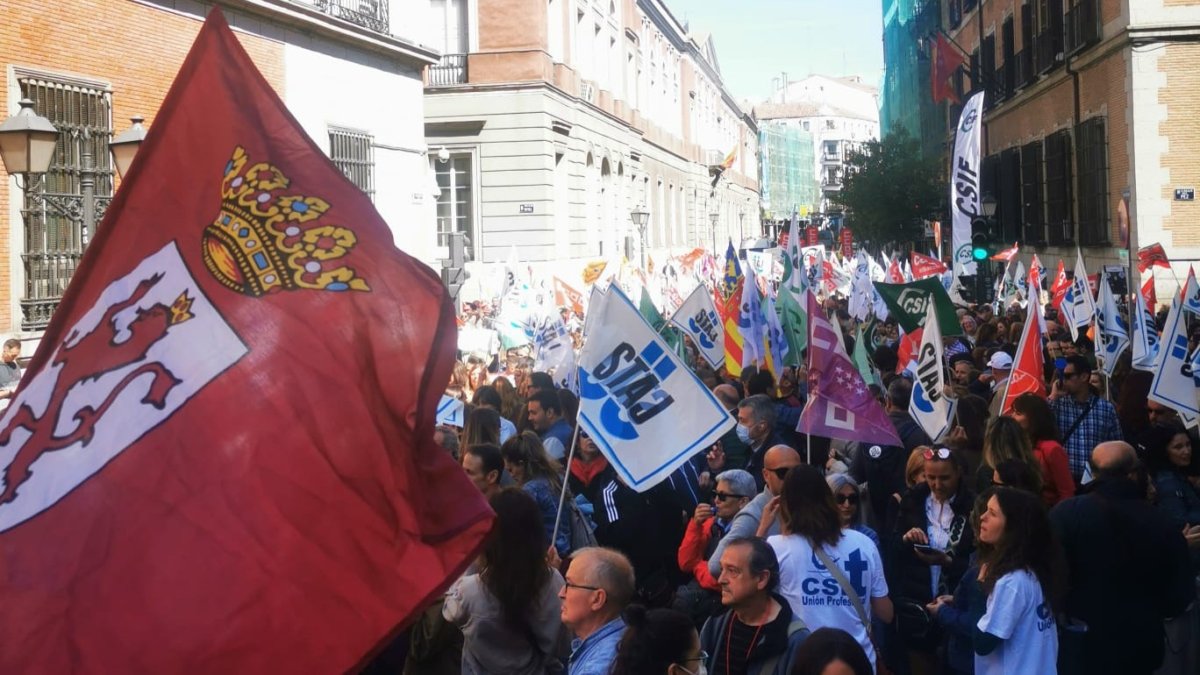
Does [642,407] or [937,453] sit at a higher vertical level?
[642,407]

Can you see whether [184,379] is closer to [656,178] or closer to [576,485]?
[576,485]

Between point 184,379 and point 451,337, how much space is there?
67 cm

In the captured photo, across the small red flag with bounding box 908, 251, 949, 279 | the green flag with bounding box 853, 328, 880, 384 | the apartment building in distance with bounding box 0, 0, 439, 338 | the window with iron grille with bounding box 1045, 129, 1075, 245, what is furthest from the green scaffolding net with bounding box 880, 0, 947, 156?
the green flag with bounding box 853, 328, 880, 384

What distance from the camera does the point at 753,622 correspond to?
181 inches

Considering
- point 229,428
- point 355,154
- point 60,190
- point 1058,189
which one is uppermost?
point 355,154

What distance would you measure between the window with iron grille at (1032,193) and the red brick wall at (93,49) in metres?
20.2

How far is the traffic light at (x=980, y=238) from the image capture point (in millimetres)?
20438

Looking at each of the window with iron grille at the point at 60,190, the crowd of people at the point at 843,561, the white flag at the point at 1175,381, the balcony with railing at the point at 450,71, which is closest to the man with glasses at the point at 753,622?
the crowd of people at the point at 843,561

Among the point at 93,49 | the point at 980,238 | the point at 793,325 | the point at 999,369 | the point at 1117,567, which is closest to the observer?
the point at 1117,567

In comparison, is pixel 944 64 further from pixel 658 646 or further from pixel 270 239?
pixel 270 239

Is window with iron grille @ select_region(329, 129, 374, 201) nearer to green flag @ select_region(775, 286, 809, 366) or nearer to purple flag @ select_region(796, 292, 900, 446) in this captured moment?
green flag @ select_region(775, 286, 809, 366)

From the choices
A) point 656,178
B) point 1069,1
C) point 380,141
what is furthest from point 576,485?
point 656,178

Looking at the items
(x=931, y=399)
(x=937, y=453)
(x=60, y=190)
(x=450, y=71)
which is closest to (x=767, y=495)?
(x=937, y=453)

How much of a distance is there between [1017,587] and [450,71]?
32.8 m
